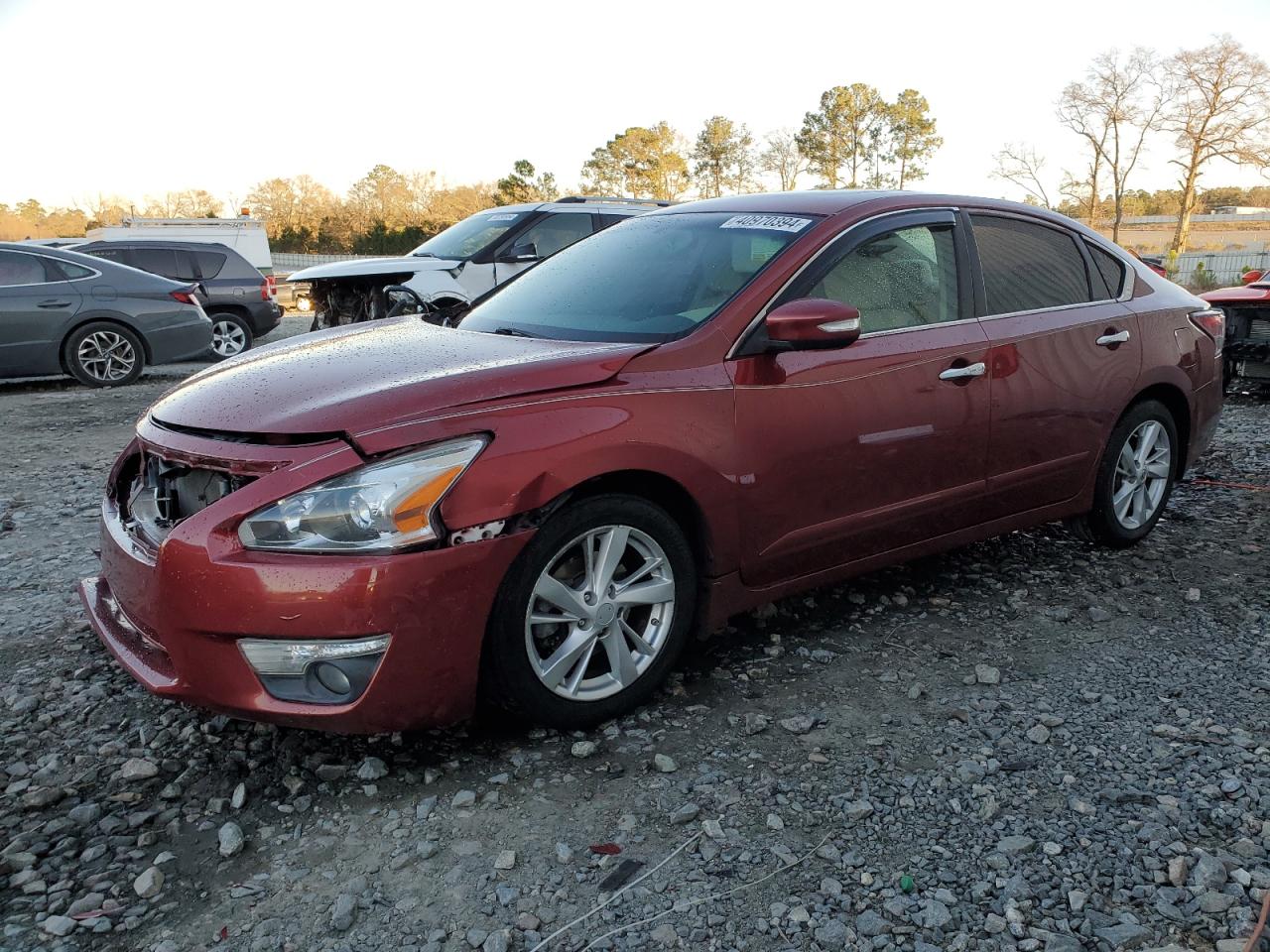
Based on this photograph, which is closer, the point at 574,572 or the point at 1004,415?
the point at 574,572

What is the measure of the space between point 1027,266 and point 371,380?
2773 millimetres

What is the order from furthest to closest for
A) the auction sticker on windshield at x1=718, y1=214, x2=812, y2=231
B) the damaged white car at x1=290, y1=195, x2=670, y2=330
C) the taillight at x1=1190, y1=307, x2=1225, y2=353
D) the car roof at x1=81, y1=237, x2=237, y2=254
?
the car roof at x1=81, y1=237, x2=237, y2=254 → the damaged white car at x1=290, y1=195, x2=670, y2=330 → the taillight at x1=1190, y1=307, x2=1225, y2=353 → the auction sticker on windshield at x1=718, y1=214, x2=812, y2=231

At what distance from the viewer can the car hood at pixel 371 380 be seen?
2.73 metres

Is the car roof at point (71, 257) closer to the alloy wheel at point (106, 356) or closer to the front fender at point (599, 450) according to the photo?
the alloy wheel at point (106, 356)

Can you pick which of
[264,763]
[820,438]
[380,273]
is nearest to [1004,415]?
[820,438]

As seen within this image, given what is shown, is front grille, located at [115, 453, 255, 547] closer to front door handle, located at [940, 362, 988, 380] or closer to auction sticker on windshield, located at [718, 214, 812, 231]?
auction sticker on windshield, located at [718, 214, 812, 231]

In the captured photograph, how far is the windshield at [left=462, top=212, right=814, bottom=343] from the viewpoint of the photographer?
3445 millimetres

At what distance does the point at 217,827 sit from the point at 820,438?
2.13 meters

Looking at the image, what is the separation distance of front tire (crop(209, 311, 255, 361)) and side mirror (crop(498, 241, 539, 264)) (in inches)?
223

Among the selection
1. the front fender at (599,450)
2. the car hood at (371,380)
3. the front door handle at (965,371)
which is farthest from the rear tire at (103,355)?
the front door handle at (965,371)

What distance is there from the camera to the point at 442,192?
6644 centimetres

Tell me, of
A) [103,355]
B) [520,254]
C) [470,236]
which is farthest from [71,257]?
[520,254]

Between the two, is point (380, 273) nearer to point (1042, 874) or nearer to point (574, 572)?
point (574, 572)

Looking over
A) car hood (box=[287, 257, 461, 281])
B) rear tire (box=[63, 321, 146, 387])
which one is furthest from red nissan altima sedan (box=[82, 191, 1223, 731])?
rear tire (box=[63, 321, 146, 387])
